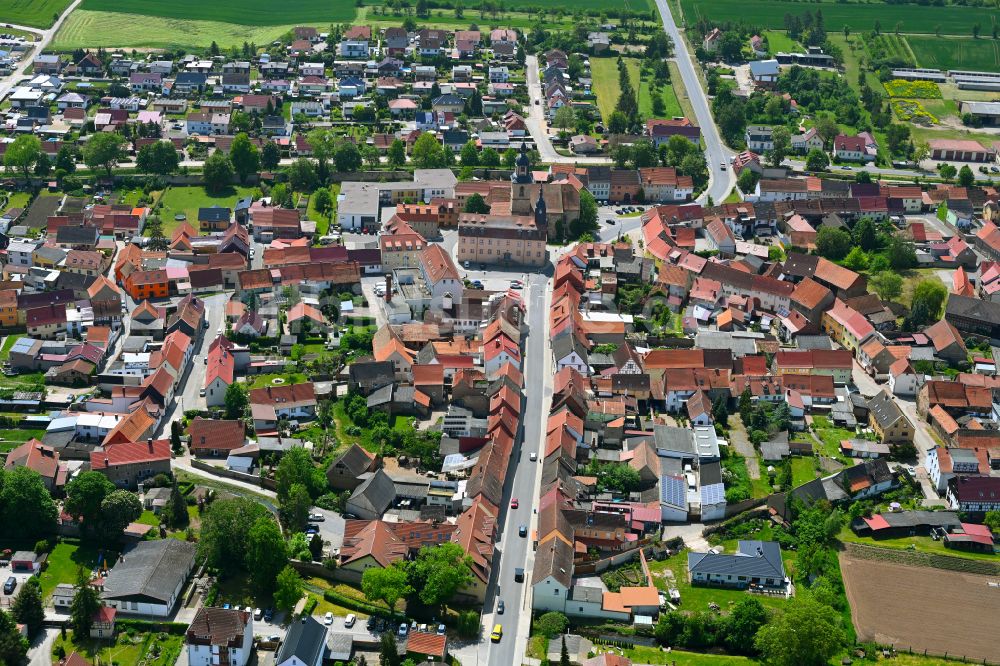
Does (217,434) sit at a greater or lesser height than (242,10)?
greater

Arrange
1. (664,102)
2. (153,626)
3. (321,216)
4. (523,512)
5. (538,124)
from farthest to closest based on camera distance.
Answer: (664,102) < (538,124) < (321,216) < (523,512) < (153,626)

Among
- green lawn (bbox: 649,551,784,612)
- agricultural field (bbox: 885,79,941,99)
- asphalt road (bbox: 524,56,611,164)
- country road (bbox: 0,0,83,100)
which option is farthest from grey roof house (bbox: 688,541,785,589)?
country road (bbox: 0,0,83,100)

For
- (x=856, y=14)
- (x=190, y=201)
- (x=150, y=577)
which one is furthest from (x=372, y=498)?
(x=856, y=14)

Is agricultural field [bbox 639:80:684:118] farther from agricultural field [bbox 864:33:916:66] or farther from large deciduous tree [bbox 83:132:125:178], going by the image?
large deciduous tree [bbox 83:132:125:178]

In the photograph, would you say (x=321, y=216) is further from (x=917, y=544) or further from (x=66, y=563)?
(x=917, y=544)

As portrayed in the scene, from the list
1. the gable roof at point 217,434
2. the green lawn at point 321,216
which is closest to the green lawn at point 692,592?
the gable roof at point 217,434

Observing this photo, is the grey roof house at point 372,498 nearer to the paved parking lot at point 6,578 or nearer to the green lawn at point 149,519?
the green lawn at point 149,519
